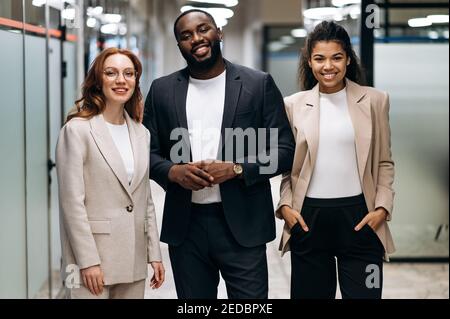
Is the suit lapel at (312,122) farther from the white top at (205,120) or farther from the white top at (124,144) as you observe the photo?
the white top at (124,144)

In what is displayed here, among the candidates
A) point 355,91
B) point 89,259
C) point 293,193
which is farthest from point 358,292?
point 89,259

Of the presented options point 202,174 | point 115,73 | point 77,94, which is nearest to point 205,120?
point 202,174

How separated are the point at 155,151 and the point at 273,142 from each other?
40 cm

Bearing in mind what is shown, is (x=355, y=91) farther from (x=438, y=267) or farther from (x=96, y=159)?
(x=438, y=267)

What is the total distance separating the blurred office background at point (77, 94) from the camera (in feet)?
11.5

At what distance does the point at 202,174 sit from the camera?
7.30ft

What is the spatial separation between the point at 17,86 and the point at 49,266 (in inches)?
53.6

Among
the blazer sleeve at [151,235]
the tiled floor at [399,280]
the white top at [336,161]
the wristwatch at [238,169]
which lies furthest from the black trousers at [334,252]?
the tiled floor at [399,280]

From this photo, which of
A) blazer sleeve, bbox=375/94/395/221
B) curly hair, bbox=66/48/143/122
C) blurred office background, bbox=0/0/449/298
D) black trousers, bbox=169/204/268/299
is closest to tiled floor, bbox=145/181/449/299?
blurred office background, bbox=0/0/449/298

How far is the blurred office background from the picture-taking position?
3.49 meters

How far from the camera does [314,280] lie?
98.5 inches

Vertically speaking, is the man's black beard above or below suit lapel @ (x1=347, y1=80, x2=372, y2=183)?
above

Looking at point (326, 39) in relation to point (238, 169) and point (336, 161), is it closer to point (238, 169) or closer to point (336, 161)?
point (336, 161)

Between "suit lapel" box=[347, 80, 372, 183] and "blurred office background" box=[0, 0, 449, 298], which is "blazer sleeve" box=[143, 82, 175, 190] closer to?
"blurred office background" box=[0, 0, 449, 298]
